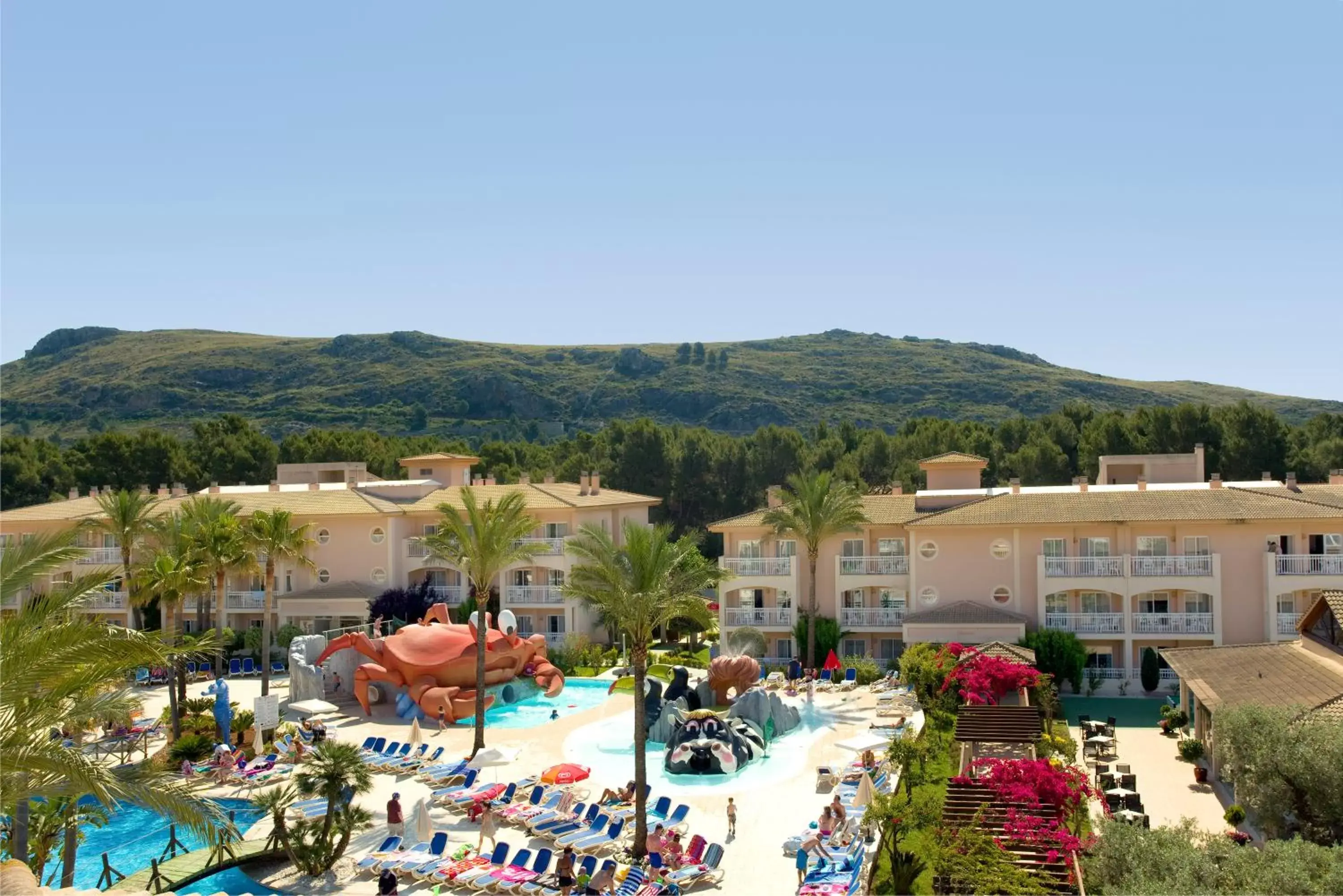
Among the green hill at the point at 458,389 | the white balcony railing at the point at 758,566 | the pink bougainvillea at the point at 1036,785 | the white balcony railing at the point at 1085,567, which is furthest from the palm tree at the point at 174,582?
the green hill at the point at 458,389

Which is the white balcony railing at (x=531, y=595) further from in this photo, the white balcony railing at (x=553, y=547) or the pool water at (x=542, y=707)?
the pool water at (x=542, y=707)

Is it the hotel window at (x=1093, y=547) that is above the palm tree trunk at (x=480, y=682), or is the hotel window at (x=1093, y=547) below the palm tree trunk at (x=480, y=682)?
above

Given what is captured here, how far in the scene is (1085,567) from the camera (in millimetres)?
39594

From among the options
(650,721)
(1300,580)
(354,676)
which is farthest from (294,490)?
(1300,580)

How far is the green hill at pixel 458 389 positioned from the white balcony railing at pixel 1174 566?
5053 inches

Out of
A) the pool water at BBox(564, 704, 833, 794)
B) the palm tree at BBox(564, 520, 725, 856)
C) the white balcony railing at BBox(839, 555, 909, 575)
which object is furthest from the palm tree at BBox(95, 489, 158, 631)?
the white balcony railing at BBox(839, 555, 909, 575)

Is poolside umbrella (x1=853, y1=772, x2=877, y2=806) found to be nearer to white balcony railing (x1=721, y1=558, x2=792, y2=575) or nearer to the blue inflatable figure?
white balcony railing (x1=721, y1=558, x2=792, y2=575)

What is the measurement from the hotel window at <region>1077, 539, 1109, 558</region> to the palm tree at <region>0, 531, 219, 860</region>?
112ft

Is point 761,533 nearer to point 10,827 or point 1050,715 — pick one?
point 1050,715

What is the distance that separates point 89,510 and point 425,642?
24.8 meters

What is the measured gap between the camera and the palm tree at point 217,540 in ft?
121

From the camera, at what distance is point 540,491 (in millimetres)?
52031

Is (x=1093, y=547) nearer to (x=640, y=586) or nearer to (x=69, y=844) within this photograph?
(x=640, y=586)

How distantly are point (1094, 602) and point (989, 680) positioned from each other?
10675mm
